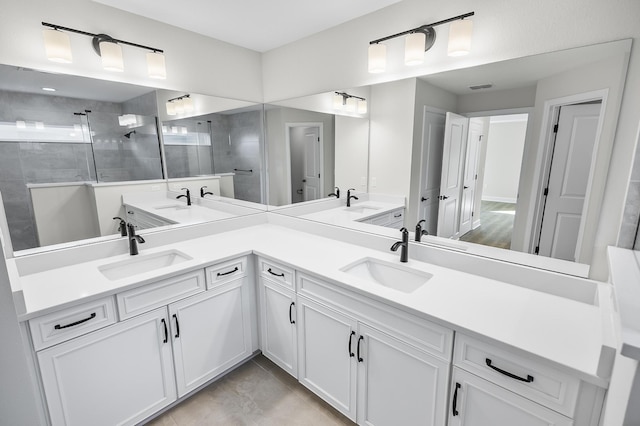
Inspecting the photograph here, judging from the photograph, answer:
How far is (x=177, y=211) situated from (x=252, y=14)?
5.18ft

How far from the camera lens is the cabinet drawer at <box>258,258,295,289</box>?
189cm

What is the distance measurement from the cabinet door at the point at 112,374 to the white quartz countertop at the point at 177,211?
2.73 ft

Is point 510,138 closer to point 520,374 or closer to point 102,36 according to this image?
point 520,374

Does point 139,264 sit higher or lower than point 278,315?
higher

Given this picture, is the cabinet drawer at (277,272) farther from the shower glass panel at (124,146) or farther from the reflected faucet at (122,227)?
the shower glass panel at (124,146)

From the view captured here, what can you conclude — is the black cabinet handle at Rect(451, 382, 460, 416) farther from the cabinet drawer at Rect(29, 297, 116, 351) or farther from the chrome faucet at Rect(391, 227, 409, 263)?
the cabinet drawer at Rect(29, 297, 116, 351)

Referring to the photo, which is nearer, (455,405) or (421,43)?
(455,405)

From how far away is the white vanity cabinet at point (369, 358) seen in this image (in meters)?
1.30

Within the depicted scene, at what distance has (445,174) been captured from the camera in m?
1.93

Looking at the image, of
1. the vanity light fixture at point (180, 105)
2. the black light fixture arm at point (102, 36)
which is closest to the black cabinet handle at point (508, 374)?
the vanity light fixture at point (180, 105)

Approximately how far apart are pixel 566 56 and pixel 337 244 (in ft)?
5.38

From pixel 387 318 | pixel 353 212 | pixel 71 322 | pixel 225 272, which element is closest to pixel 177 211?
pixel 225 272

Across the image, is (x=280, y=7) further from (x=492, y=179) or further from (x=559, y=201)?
(x=559, y=201)

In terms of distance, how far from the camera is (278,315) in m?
2.03
